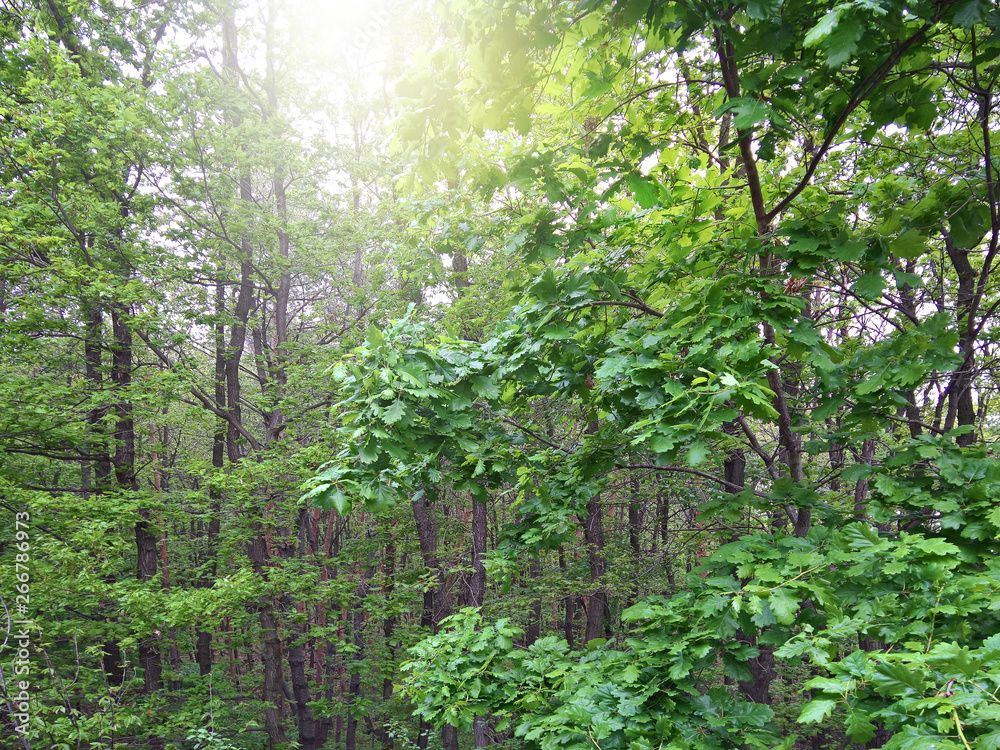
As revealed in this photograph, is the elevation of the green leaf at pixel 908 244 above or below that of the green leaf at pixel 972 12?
below

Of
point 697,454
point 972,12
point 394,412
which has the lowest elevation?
point 697,454

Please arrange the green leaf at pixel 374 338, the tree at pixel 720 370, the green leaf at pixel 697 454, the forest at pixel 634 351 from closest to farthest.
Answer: the green leaf at pixel 697 454 < the tree at pixel 720 370 < the forest at pixel 634 351 < the green leaf at pixel 374 338

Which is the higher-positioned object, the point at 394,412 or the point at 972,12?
the point at 972,12

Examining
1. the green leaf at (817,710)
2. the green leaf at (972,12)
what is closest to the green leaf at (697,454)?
the green leaf at (817,710)

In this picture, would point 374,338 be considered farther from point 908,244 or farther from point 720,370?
point 908,244

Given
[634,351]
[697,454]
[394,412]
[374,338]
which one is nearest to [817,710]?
[697,454]

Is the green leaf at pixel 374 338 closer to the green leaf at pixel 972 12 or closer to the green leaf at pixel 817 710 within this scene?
the green leaf at pixel 817 710

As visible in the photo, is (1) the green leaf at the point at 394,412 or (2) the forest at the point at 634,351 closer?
(2) the forest at the point at 634,351

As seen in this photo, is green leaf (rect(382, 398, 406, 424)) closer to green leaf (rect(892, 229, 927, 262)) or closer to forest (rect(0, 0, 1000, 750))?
forest (rect(0, 0, 1000, 750))

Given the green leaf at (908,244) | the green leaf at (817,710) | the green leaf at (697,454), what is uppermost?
the green leaf at (908,244)

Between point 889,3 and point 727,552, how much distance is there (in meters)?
2.27

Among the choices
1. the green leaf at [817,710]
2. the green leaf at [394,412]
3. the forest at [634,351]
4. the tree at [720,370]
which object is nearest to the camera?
the green leaf at [817,710]

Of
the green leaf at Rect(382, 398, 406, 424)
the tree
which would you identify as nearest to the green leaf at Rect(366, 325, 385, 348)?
the tree

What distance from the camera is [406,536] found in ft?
36.4
